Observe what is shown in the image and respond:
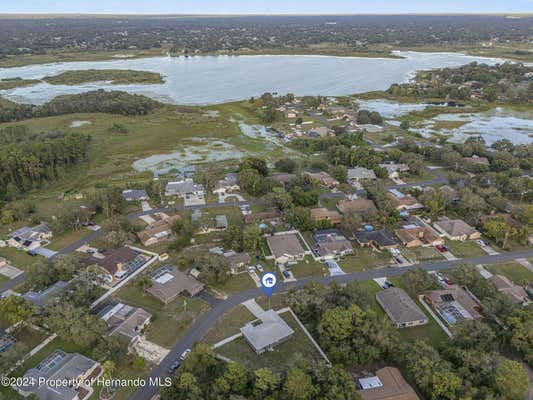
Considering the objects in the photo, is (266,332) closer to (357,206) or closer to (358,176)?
(357,206)

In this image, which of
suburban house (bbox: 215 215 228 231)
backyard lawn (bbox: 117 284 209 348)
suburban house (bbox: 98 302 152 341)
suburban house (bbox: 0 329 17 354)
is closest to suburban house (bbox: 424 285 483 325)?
backyard lawn (bbox: 117 284 209 348)

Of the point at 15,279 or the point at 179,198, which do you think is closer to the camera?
the point at 15,279

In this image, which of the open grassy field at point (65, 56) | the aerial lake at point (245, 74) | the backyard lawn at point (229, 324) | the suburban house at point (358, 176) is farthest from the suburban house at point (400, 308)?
the open grassy field at point (65, 56)

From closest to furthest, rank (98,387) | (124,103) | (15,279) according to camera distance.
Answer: (98,387)
(15,279)
(124,103)

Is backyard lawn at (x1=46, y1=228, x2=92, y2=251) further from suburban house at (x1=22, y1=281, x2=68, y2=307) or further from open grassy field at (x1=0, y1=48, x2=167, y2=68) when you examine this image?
A: open grassy field at (x1=0, y1=48, x2=167, y2=68)

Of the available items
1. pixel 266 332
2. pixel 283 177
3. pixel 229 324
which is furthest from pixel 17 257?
pixel 283 177

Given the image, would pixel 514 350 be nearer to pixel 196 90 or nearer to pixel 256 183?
pixel 256 183

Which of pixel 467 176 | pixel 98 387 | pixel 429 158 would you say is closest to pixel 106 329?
pixel 98 387
